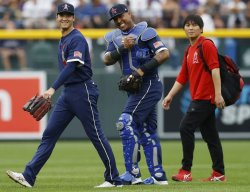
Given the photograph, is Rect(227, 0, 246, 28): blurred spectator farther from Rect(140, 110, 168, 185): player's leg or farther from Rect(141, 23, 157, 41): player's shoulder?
Rect(141, 23, 157, 41): player's shoulder

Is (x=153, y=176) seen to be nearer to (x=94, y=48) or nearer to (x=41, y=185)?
(x=41, y=185)

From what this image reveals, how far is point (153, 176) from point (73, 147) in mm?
7465

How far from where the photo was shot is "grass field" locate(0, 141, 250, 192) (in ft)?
32.7

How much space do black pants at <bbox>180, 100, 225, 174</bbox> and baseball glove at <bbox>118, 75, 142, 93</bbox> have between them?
3.22 ft

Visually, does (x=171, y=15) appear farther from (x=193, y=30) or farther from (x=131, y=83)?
(x=131, y=83)

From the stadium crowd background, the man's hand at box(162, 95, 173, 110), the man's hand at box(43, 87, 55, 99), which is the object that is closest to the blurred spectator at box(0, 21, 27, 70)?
the stadium crowd background

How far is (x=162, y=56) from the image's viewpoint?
33.6 ft

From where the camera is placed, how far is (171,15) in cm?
2117

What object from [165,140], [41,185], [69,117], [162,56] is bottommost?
[165,140]

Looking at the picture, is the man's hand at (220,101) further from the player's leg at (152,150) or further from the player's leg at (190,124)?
the player's leg at (152,150)

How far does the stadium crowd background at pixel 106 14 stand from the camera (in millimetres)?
19375

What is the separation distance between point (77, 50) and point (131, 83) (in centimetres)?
81

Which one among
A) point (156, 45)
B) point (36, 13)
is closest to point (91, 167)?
point (156, 45)

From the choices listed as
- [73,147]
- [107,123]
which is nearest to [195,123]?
[73,147]
